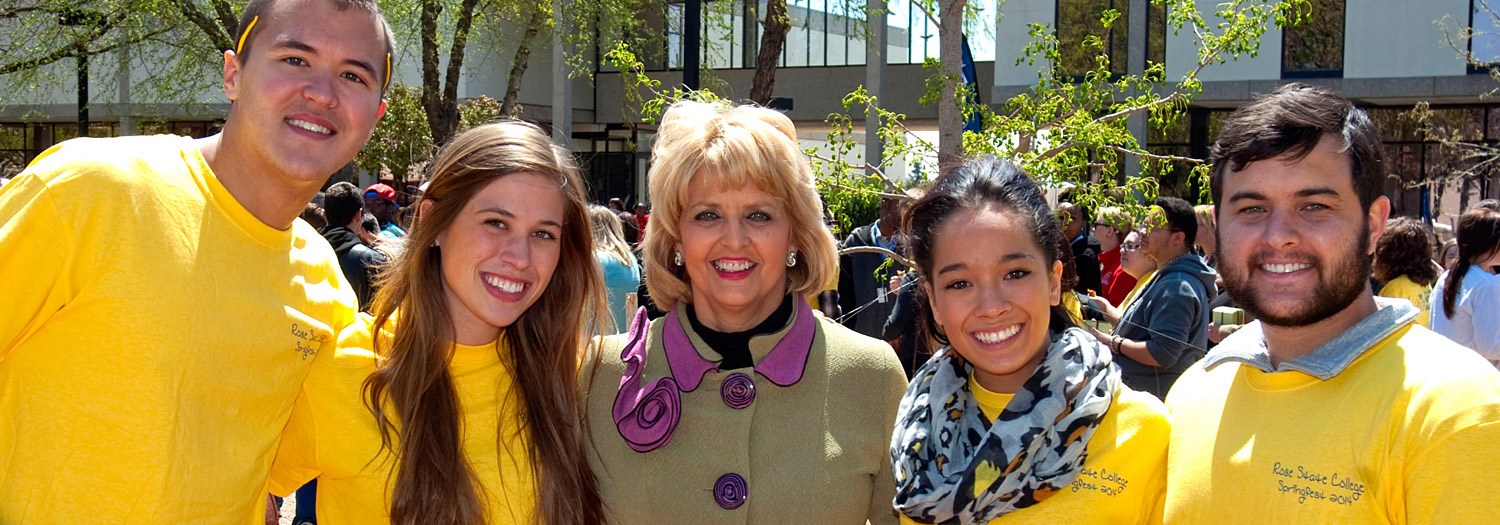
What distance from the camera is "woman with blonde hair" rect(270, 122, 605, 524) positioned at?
8.55 ft

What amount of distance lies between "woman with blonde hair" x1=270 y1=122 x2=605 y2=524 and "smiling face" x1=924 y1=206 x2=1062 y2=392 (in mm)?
924

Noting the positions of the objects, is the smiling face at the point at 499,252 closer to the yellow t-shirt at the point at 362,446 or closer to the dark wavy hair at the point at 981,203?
the yellow t-shirt at the point at 362,446

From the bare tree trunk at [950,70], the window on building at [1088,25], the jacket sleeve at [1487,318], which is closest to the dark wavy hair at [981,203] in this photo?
the bare tree trunk at [950,70]

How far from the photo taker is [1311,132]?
7.13ft

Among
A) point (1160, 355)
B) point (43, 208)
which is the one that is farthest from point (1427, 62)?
point (43, 208)

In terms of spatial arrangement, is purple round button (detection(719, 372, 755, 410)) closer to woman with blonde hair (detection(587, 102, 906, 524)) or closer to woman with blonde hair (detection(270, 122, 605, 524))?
woman with blonde hair (detection(587, 102, 906, 524))

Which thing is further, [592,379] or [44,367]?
[592,379]

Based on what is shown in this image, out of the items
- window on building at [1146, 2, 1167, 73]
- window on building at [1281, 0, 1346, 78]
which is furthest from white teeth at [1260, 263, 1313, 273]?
window on building at [1281, 0, 1346, 78]

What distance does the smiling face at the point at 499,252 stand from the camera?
9.01ft

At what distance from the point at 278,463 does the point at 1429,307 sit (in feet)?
19.3

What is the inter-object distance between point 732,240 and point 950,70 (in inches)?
91.4

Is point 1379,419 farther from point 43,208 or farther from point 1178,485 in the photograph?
point 43,208

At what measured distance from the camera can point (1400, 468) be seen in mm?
1906

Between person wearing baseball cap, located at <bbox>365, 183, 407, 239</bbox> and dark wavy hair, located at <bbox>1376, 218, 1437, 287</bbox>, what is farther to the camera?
person wearing baseball cap, located at <bbox>365, 183, 407, 239</bbox>
